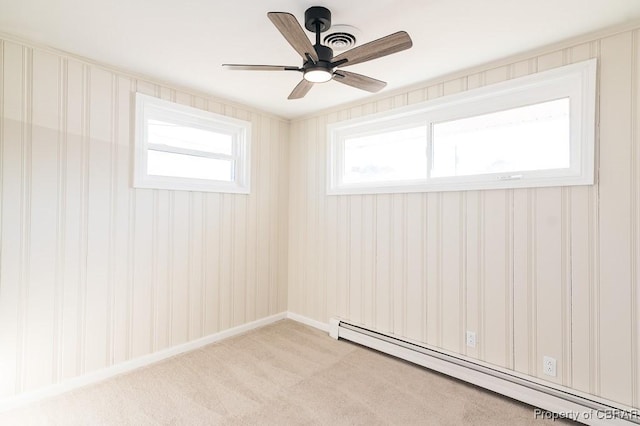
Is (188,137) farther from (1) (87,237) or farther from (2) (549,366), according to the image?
(2) (549,366)

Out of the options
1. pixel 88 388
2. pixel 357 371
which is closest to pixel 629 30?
pixel 357 371

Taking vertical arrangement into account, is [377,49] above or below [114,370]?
above

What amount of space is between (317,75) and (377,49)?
0.36m

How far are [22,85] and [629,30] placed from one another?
3.89 meters

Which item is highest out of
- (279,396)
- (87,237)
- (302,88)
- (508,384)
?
(302,88)

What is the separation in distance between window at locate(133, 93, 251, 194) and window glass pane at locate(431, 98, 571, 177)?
2.03 meters

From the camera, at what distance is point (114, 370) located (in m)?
2.63

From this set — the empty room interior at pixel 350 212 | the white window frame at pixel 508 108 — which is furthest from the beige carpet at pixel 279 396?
the white window frame at pixel 508 108

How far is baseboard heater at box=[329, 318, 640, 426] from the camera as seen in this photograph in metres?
2.00

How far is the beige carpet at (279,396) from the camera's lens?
2098mm

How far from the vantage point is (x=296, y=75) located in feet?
8.98

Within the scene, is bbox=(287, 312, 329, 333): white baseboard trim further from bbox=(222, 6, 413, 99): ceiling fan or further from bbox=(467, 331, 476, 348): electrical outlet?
bbox=(222, 6, 413, 99): ceiling fan

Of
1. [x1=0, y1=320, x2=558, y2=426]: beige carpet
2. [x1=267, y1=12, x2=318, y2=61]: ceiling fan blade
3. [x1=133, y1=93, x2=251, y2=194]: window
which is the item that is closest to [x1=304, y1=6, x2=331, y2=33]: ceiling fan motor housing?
[x1=267, y1=12, x2=318, y2=61]: ceiling fan blade

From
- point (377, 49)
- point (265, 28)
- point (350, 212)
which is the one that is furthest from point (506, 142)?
point (265, 28)
